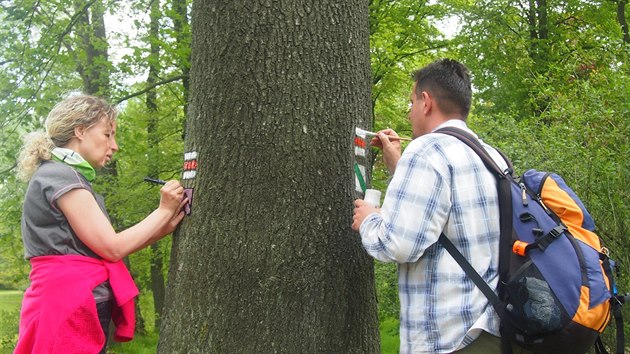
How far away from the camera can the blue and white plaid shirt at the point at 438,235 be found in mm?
2268

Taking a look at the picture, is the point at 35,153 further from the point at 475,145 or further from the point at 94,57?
the point at 94,57

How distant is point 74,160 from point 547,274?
81.7 inches

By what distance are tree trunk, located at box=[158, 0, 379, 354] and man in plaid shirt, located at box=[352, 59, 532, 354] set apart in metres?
0.38

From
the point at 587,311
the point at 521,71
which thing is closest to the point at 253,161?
the point at 587,311

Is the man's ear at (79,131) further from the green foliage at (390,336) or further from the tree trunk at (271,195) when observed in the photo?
the green foliage at (390,336)

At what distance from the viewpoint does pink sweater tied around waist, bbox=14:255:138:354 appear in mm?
2527

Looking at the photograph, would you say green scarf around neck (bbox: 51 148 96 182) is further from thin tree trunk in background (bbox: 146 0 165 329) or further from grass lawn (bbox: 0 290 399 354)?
thin tree trunk in background (bbox: 146 0 165 329)

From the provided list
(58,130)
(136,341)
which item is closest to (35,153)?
(58,130)

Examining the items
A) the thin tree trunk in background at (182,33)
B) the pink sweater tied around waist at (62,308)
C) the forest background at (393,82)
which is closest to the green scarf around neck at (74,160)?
the pink sweater tied around waist at (62,308)

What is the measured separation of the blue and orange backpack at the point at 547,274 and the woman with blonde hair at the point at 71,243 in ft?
4.82

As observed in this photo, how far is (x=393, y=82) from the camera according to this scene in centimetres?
1359

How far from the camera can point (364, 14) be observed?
121 inches

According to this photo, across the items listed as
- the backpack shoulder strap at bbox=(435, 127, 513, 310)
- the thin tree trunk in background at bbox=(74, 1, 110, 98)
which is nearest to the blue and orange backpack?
the backpack shoulder strap at bbox=(435, 127, 513, 310)

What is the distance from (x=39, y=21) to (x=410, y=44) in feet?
27.4
